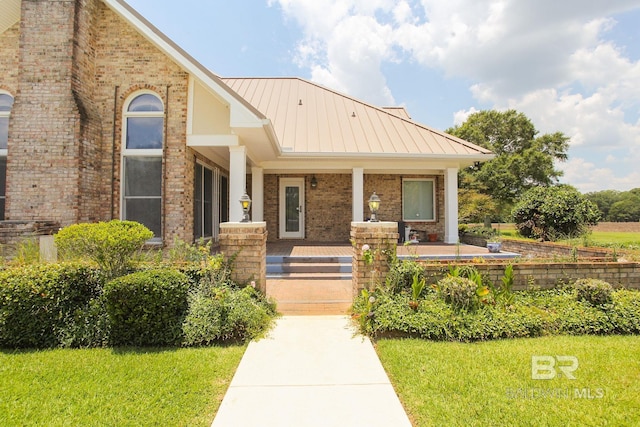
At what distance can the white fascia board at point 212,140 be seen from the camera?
7.43 meters

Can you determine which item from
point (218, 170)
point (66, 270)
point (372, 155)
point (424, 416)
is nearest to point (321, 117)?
point (372, 155)

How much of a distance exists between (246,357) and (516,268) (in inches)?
164

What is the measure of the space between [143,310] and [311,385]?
2.22 m

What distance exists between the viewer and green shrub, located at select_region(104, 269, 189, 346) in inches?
148

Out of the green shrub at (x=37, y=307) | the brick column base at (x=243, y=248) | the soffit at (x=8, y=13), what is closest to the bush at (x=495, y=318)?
the brick column base at (x=243, y=248)

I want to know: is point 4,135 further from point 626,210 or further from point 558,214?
point 626,210

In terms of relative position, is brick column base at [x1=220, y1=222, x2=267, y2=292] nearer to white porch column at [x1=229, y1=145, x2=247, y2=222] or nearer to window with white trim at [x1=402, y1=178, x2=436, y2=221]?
white porch column at [x1=229, y1=145, x2=247, y2=222]

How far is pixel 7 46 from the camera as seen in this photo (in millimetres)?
7191

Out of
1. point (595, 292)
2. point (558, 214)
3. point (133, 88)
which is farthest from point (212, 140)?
point (558, 214)

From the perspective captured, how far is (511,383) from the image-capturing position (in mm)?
3033

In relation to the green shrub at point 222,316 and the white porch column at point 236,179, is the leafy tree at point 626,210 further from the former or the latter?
the green shrub at point 222,316

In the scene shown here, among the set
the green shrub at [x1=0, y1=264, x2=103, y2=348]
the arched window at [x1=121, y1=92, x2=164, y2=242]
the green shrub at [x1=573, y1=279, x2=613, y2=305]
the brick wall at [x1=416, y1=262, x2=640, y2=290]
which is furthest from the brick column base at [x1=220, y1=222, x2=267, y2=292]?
the green shrub at [x1=573, y1=279, x2=613, y2=305]

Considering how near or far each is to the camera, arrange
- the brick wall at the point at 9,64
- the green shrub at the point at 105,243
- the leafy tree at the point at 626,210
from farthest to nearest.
Result: the leafy tree at the point at 626,210, the brick wall at the point at 9,64, the green shrub at the point at 105,243

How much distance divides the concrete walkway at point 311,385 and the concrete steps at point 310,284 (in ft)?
3.11
